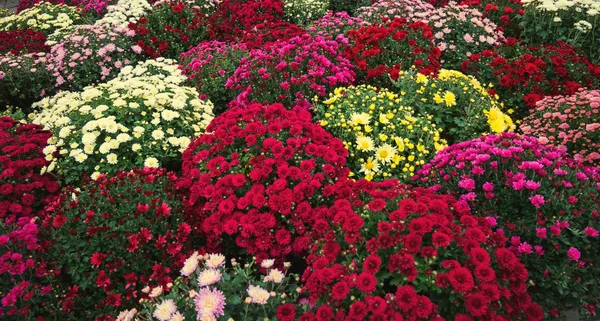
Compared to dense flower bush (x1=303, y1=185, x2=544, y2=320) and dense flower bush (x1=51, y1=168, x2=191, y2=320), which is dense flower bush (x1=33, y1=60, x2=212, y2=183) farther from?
dense flower bush (x1=303, y1=185, x2=544, y2=320)

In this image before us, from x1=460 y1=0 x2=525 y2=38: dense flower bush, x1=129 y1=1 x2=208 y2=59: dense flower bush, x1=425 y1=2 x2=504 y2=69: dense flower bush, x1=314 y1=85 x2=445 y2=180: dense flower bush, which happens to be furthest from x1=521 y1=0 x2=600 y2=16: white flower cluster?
x1=129 y1=1 x2=208 y2=59: dense flower bush

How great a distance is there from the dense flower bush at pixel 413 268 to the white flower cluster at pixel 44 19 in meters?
8.99

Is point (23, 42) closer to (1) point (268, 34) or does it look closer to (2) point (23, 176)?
(1) point (268, 34)

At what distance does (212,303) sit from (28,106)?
19.6 feet

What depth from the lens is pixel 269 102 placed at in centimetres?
502

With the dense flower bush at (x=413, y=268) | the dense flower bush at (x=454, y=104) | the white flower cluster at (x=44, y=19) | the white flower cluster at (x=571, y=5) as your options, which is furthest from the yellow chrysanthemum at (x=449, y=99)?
the white flower cluster at (x=44, y=19)

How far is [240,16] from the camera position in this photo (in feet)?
25.5

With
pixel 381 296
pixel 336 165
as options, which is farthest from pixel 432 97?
pixel 381 296

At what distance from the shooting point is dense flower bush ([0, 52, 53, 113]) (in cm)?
632

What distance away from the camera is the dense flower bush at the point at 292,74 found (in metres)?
4.96

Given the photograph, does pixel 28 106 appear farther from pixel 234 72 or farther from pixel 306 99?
pixel 306 99

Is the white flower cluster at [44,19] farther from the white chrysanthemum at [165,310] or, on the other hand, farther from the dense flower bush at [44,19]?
the white chrysanthemum at [165,310]

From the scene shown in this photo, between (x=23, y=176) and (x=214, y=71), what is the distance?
2723mm

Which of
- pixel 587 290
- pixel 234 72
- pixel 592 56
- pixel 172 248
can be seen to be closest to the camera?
pixel 587 290
